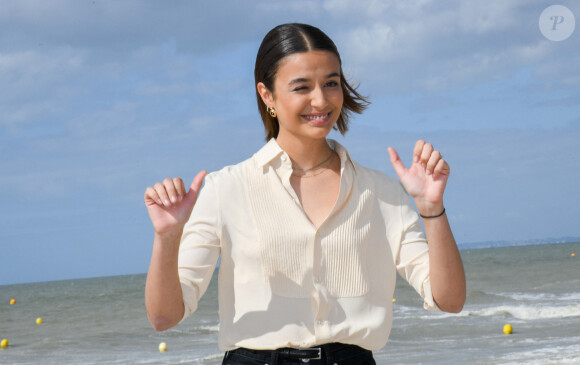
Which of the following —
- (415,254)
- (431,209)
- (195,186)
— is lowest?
(415,254)

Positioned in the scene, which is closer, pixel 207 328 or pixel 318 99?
pixel 318 99

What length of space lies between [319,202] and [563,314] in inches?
519

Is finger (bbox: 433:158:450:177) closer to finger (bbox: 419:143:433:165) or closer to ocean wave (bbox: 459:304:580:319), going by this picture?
finger (bbox: 419:143:433:165)

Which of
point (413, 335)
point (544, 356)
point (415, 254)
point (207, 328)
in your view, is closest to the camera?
point (415, 254)

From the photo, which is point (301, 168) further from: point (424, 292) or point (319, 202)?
point (424, 292)

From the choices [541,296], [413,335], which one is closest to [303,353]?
[413,335]

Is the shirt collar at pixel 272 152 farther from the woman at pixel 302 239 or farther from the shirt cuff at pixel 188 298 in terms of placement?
the shirt cuff at pixel 188 298

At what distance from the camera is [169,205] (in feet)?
6.90

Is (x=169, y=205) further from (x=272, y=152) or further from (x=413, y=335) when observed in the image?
(x=413, y=335)

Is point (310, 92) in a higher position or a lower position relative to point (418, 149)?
higher

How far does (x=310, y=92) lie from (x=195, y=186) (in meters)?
0.45

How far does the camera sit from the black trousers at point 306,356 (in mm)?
2129

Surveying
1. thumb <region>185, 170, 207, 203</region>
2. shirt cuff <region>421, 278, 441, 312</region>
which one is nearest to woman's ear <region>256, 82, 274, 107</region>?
thumb <region>185, 170, 207, 203</region>

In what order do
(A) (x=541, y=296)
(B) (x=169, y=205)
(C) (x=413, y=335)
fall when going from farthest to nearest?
(A) (x=541, y=296), (C) (x=413, y=335), (B) (x=169, y=205)
